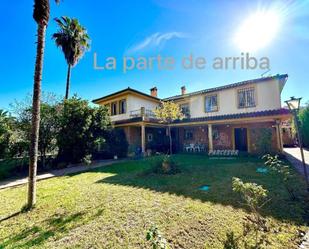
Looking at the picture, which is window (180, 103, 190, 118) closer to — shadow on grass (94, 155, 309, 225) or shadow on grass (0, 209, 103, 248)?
shadow on grass (94, 155, 309, 225)

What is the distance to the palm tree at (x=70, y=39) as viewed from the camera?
704 inches

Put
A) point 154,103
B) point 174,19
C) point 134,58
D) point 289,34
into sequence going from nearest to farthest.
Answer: point 289,34 < point 174,19 < point 134,58 < point 154,103

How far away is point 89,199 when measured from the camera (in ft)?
20.1

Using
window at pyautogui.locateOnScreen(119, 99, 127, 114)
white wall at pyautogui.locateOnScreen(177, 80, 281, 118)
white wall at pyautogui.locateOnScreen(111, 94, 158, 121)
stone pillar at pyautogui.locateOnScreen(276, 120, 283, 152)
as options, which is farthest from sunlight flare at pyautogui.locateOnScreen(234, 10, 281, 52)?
window at pyautogui.locateOnScreen(119, 99, 127, 114)

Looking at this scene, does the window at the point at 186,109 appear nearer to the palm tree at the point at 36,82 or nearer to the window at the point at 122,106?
the window at the point at 122,106

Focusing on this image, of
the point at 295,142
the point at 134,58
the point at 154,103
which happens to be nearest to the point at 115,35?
the point at 134,58

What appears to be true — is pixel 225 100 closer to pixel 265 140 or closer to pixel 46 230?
pixel 265 140

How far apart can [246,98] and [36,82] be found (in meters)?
16.3

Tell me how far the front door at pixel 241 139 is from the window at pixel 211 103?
314 cm

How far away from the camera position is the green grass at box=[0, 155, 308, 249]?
12.1 feet

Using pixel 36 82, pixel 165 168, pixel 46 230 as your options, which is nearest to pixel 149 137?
pixel 165 168

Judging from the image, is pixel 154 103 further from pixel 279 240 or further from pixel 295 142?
pixel 295 142

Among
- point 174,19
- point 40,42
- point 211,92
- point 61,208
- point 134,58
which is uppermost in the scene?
point 174,19

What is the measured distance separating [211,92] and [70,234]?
16.9 metres
